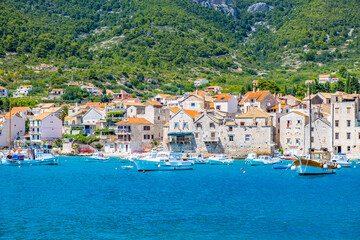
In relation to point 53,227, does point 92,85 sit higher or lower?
higher

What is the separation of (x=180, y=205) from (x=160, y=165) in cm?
2434

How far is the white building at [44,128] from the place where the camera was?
94.6 meters

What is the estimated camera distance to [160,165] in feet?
203

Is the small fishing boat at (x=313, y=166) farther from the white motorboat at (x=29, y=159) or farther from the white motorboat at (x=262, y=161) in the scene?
the white motorboat at (x=29, y=159)

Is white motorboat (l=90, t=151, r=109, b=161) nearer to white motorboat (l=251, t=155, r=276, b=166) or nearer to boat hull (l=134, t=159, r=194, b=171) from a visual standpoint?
boat hull (l=134, t=159, r=194, b=171)

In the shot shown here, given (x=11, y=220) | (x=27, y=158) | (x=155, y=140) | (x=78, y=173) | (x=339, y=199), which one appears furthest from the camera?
(x=155, y=140)

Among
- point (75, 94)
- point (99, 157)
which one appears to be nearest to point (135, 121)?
point (99, 157)

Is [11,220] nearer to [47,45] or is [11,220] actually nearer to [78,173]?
[78,173]

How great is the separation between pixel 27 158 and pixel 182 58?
124 meters

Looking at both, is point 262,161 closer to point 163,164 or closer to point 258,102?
point 163,164

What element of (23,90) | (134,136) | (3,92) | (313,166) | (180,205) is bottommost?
(180,205)

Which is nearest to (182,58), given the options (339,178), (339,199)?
(339,178)

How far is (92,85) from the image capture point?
144875 millimetres

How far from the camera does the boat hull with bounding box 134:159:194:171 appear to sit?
60.8 meters
